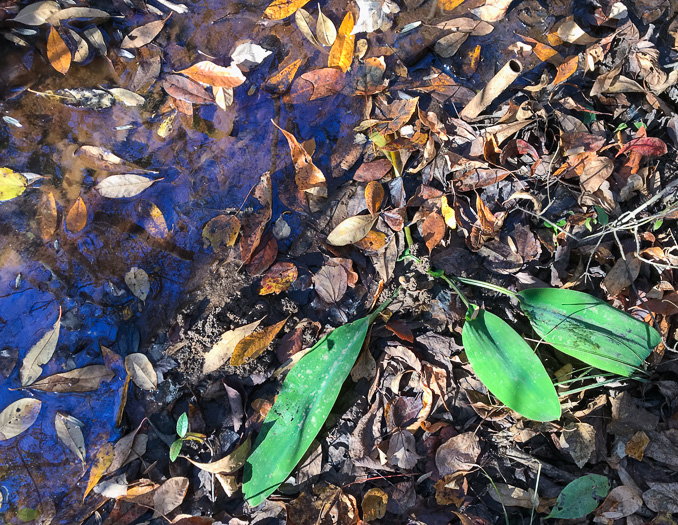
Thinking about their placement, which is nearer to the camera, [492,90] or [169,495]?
[169,495]

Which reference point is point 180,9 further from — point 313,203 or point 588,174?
point 588,174

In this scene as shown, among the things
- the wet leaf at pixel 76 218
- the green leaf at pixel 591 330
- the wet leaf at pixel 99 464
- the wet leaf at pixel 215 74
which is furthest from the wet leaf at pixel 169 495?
the wet leaf at pixel 215 74

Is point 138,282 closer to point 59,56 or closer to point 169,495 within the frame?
point 169,495

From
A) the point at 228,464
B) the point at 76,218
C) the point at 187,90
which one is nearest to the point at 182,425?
the point at 228,464

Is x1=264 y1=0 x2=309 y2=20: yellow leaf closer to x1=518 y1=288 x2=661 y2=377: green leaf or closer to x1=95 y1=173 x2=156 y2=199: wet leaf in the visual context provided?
x1=95 y1=173 x2=156 y2=199: wet leaf

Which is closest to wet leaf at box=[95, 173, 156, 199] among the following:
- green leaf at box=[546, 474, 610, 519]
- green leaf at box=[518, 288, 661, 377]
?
green leaf at box=[518, 288, 661, 377]

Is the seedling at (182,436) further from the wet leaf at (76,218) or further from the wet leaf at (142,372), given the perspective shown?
the wet leaf at (76,218)

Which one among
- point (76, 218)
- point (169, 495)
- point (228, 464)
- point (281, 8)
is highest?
point (281, 8)
